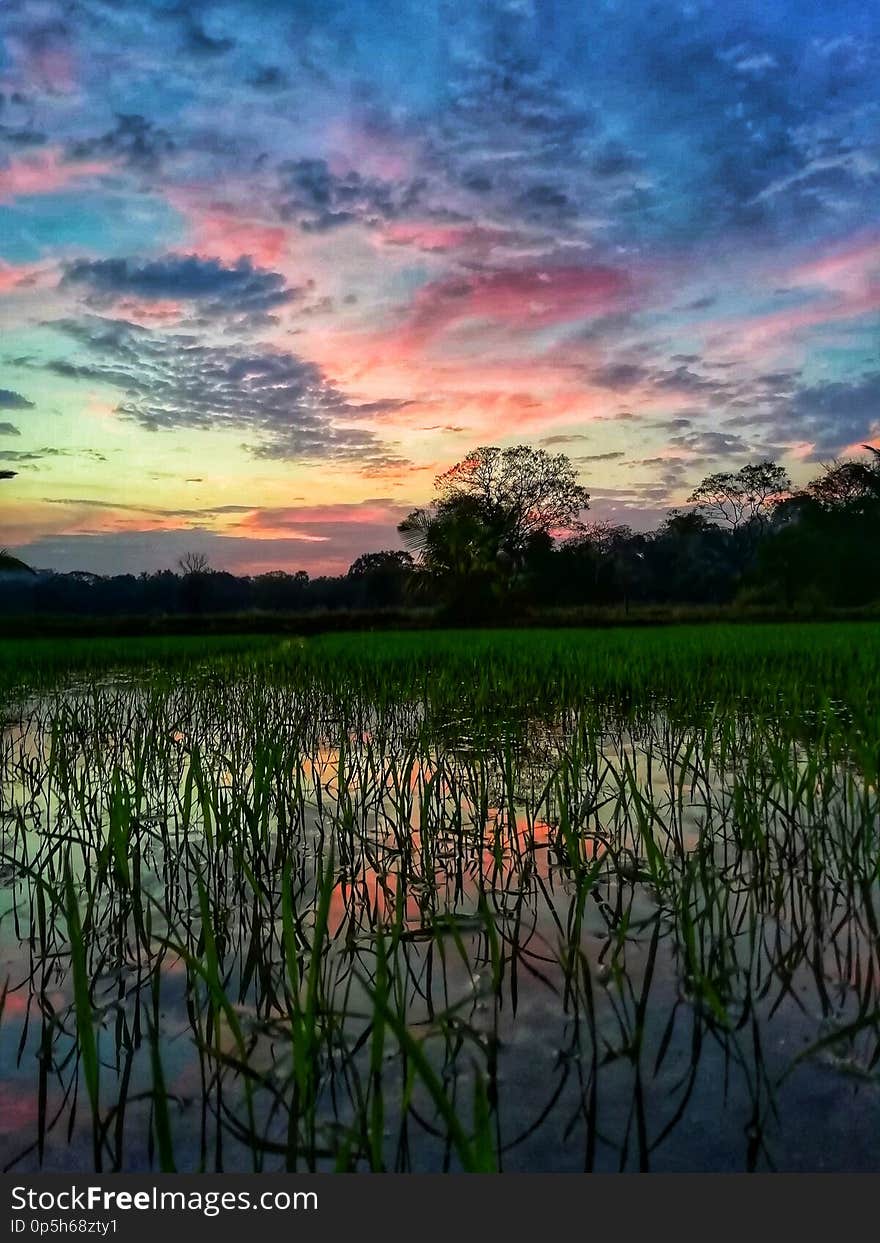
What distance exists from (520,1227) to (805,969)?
3.85 feet

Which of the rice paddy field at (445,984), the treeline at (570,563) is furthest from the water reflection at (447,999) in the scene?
the treeline at (570,563)

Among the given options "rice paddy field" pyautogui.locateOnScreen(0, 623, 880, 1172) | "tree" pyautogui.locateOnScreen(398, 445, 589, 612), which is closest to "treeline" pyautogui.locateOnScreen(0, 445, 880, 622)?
"tree" pyautogui.locateOnScreen(398, 445, 589, 612)

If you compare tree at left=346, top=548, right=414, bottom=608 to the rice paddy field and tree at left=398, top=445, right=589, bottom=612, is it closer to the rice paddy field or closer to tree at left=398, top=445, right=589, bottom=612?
tree at left=398, top=445, right=589, bottom=612

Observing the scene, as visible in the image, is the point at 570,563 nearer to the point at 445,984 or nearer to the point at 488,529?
the point at 488,529

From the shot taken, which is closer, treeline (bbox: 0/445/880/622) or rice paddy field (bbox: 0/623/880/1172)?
rice paddy field (bbox: 0/623/880/1172)

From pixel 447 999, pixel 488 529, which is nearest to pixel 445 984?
pixel 447 999

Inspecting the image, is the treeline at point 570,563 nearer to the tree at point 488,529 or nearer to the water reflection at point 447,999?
the tree at point 488,529

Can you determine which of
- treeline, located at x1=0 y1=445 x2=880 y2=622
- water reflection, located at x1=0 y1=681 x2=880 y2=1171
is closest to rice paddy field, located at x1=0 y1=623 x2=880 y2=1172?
water reflection, located at x1=0 y1=681 x2=880 y2=1171

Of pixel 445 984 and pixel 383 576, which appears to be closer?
pixel 445 984

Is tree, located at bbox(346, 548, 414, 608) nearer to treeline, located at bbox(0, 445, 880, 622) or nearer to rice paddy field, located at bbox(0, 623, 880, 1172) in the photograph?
treeline, located at bbox(0, 445, 880, 622)

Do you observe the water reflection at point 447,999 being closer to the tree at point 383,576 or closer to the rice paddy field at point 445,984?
the rice paddy field at point 445,984

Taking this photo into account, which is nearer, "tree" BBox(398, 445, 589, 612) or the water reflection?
the water reflection

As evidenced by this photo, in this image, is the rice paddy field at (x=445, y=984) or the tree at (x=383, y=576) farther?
the tree at (x=383, y=576)

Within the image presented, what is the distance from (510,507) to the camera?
39094 mm
